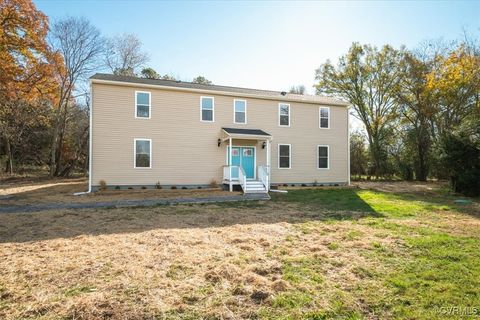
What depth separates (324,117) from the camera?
17656mm

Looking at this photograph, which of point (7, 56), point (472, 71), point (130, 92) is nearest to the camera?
point (130, 92)

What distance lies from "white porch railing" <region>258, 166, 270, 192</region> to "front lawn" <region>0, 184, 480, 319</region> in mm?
6345

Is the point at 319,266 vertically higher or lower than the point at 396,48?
lower

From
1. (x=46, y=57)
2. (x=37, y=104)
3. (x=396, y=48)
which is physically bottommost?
(x=37, y=104)

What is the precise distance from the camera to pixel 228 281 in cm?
355

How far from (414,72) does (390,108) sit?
151 inches

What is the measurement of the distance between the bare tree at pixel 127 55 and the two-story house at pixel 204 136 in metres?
14.5

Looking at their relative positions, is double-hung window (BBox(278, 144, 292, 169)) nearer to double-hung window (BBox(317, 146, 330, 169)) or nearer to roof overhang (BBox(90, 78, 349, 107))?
double-hung window (BBox(317, 146, 330, 169))

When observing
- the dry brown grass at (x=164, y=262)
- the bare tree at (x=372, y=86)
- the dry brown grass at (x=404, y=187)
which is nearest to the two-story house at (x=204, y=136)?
the dry brown grass at (x=404, y=187)

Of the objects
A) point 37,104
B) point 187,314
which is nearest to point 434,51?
point 187,314

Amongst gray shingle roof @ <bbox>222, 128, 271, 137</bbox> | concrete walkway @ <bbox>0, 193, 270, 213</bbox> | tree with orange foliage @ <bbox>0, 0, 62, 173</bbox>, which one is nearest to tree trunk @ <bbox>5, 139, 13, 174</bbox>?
tree with orange foliage @ <bbox>0, 0, 62, 173</bbox>

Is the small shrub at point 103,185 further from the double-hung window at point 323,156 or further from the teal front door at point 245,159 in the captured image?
the double-hung window at point 323,156

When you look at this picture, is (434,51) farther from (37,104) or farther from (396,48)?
(37,104)

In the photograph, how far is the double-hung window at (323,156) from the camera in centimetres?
1745
